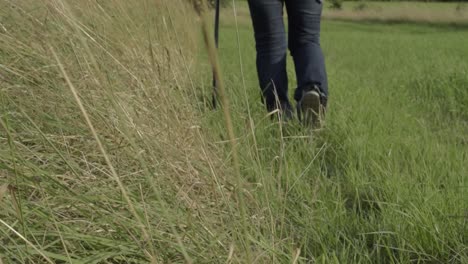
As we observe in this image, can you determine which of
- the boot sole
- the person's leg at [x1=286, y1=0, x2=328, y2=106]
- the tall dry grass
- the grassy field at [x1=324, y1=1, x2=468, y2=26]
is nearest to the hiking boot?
the boot sole

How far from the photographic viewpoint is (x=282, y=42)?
69.6 inches

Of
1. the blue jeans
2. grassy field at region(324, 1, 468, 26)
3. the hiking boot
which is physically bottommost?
grassy field at region(324, 1, 468, 26)

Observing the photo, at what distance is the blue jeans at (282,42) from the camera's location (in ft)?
5.56

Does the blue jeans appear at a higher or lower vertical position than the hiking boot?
higher

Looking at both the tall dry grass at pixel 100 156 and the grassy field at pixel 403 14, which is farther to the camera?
the grassy field at pixel 403 14

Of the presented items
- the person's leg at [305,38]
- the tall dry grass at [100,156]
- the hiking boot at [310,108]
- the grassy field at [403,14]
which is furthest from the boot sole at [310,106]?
the grassy field at [403,14]

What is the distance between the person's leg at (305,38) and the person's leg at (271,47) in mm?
47

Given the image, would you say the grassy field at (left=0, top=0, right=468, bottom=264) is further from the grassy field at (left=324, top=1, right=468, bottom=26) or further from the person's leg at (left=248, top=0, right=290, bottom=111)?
the grassy field at (left=324, top=1, right=468, bottom=26)

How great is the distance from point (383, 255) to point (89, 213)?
54 centimetres

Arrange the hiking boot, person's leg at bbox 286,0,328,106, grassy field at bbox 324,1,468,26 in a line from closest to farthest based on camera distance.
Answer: the hiking boot
person's leg at bbox 286,0,328,106
grassy field at bbox 324,1,468,26

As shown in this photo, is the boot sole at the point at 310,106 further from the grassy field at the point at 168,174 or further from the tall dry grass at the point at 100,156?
the tall dry grass at the point at 100,156

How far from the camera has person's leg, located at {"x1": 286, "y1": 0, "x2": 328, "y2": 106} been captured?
1658 mm

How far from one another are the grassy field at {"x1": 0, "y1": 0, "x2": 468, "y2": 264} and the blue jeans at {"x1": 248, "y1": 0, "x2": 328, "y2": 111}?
25cm

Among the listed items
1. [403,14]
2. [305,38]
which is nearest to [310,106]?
[305,38]
